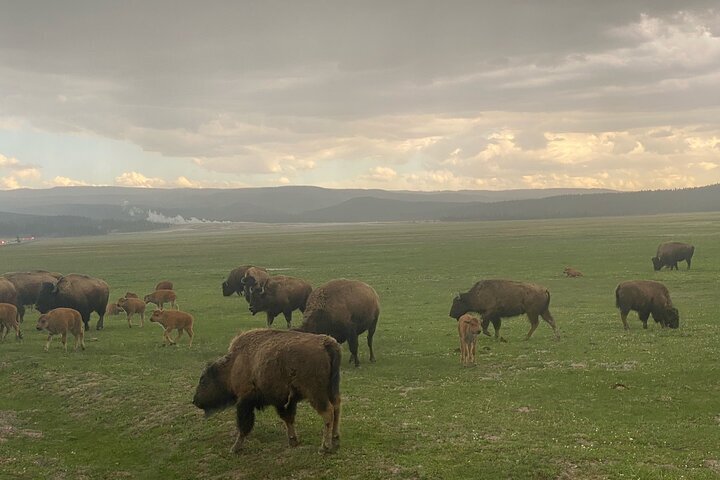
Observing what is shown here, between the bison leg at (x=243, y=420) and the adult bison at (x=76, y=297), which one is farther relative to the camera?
the adult bison at (x=76, y=297)

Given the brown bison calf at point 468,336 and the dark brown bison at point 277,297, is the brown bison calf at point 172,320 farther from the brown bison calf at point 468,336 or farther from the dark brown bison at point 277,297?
the brown bison calf at point 468,336

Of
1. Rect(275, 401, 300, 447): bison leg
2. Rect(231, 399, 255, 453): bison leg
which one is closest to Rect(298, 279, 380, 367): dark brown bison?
Rect(231, 399, 255, 453): bison leg

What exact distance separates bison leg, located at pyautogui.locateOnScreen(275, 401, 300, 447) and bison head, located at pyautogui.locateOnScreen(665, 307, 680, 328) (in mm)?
18715

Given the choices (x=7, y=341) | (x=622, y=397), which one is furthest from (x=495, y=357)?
(x=7, y=341)

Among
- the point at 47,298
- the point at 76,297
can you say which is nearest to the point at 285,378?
the point at 76,297

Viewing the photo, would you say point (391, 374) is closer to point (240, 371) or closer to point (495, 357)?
point (495, 357)

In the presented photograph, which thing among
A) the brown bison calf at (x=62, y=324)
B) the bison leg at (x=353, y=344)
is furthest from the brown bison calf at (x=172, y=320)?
the bison leg at (x=353, y=344)

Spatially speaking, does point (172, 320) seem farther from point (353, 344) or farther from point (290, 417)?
point (290, 417)

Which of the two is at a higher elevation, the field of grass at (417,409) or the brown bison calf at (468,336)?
Answer: the brown bison calf at (468,336)

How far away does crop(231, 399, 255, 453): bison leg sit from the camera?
11648 mm

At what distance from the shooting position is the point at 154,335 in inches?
998

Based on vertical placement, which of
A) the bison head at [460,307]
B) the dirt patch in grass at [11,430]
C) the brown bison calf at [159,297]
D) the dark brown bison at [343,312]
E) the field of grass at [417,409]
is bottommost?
the dirt patch in grass at [11,430]

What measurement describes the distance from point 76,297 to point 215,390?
1883 cm

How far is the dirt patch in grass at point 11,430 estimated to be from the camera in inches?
539
